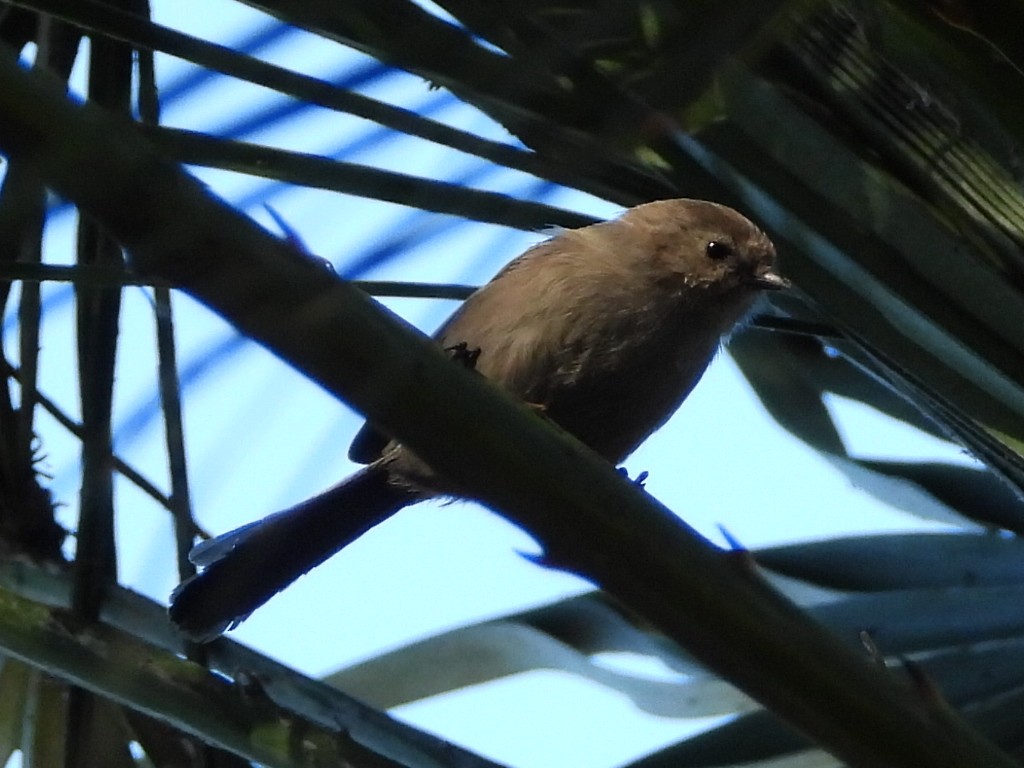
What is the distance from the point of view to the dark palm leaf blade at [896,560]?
203 cm

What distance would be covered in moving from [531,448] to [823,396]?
1576 millimetres

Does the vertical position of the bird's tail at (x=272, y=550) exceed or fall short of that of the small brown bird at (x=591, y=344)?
it falls short

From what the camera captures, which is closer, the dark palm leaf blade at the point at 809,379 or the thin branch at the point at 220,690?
the thin branch at the point at 220,690

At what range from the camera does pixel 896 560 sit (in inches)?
81.7

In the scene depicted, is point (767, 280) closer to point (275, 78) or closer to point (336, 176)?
point (336, 176)

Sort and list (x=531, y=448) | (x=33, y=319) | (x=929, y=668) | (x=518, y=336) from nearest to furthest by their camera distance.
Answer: (x=531, y=448), (x=33, y=319), (x=929, y=668), (x=518, y=336)

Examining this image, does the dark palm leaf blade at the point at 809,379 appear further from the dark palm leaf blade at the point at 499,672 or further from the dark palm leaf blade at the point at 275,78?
the dark palm leaf blade at the point at 275,78

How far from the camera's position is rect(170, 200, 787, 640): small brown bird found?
233cm

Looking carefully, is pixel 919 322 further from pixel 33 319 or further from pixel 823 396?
pixel 823 396

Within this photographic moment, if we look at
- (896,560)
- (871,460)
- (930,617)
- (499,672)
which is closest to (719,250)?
(871,460)

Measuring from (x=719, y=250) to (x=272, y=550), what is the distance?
1.03m

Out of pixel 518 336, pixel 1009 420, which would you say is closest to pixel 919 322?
pixel 1009 420

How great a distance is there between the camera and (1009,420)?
121 centimetres

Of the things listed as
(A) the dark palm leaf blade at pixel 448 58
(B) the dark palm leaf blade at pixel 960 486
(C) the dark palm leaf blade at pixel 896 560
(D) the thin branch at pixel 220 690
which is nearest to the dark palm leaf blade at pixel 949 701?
(C) the dark palm leaf blade at pixel 896 560
